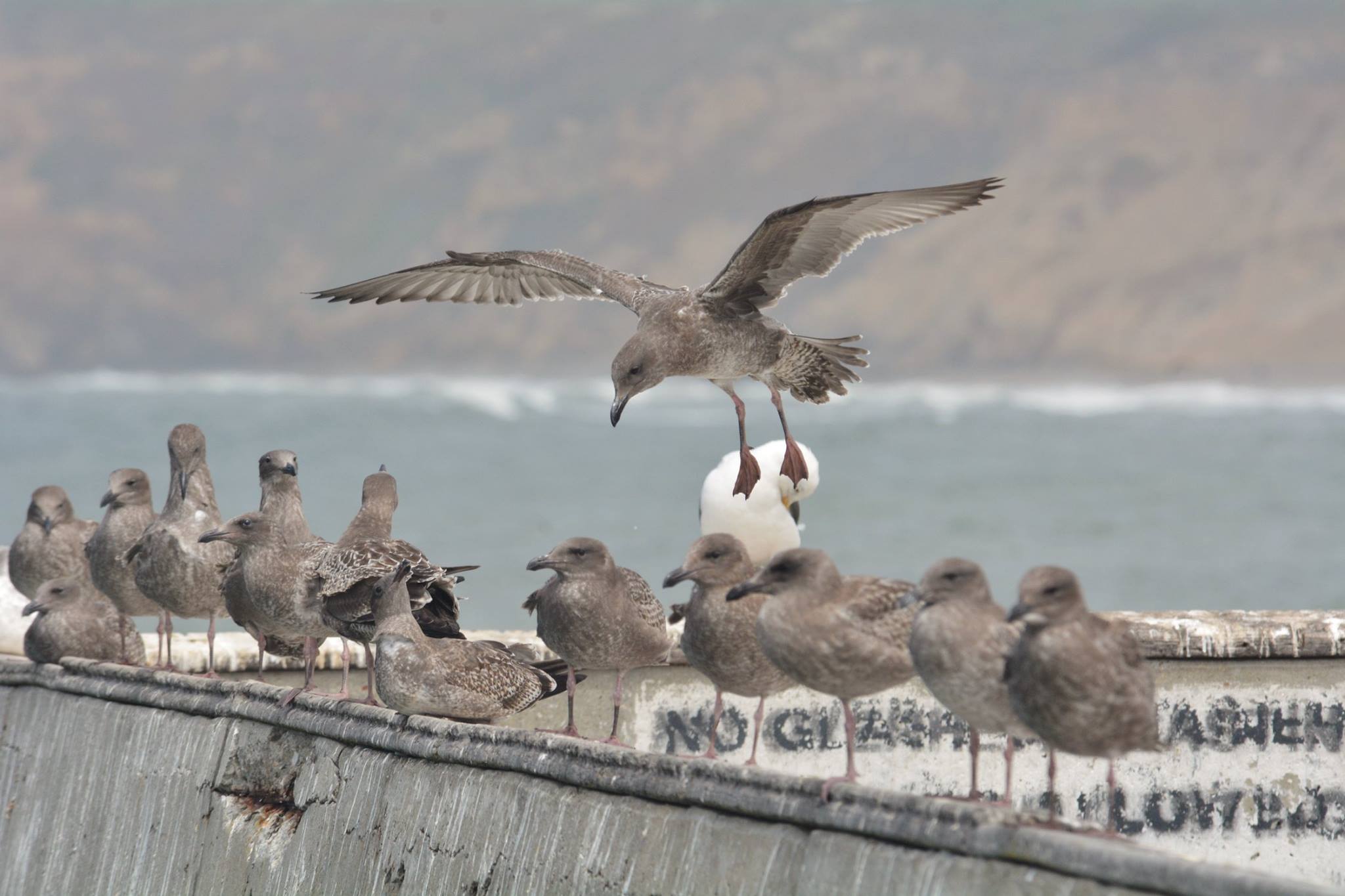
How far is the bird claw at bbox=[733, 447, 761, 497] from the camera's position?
7930 millimetres

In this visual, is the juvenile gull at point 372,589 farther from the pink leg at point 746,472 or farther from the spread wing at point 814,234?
the spread wing at point 814,234

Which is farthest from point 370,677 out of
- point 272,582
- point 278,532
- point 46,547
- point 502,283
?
point 502,283

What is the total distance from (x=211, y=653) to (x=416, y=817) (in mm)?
2508

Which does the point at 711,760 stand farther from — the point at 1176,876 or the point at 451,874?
the point at 1176,876

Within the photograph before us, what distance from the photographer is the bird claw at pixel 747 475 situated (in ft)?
26.0

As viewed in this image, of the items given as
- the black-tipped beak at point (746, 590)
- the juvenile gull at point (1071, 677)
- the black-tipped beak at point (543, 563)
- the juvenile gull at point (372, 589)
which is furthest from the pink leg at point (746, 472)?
the juvenile gull at point (1071, 677)

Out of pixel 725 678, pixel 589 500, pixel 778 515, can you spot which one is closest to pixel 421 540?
pixel 589 500

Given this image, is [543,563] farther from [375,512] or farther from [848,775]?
[375,512]

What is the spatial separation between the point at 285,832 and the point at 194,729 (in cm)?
80

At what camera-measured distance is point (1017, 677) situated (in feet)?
14.0

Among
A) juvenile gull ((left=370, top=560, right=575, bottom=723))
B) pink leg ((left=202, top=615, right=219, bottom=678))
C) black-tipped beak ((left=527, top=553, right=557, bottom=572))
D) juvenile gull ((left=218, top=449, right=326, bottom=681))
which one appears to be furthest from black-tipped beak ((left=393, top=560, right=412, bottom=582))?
pink leg ((left=202, top=615, right=219, bottom=678))

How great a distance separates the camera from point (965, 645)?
4426 mm

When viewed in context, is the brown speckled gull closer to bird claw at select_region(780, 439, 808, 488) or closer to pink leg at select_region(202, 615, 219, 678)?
pink leg at select_region(202, 615, 219, 678)

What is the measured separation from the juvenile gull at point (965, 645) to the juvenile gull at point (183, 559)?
390 cm
